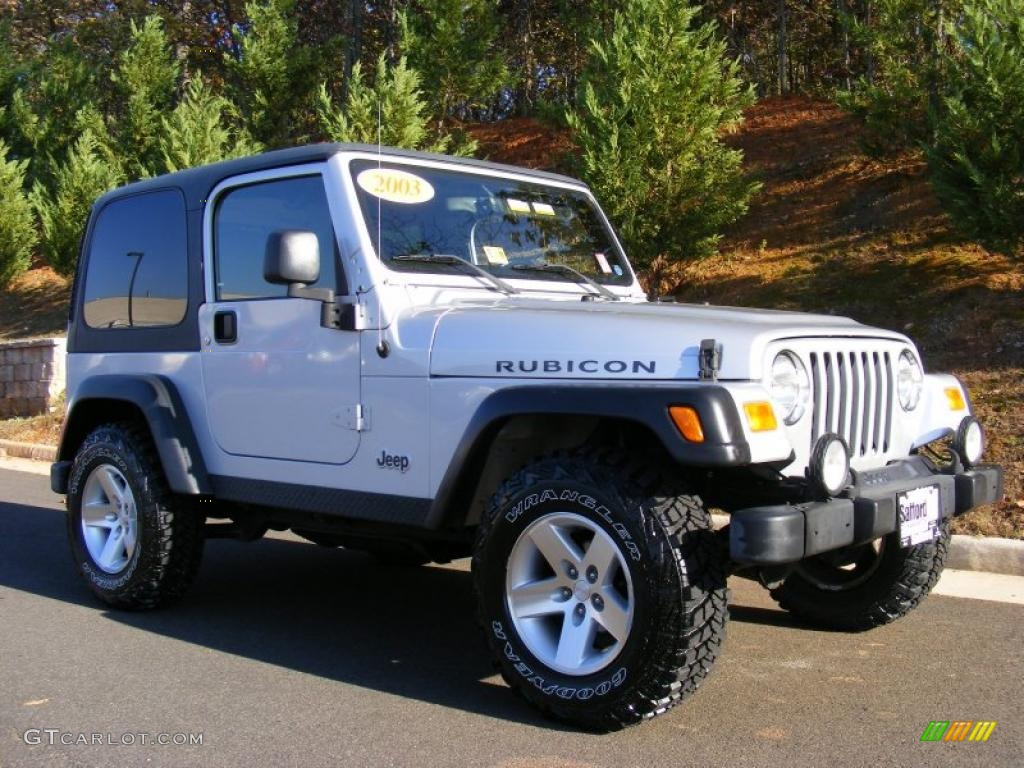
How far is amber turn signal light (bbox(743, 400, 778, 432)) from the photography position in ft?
10.5

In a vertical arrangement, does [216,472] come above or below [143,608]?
above

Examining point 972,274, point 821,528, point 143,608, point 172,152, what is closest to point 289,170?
point 143,608

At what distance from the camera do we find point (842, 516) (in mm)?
3318

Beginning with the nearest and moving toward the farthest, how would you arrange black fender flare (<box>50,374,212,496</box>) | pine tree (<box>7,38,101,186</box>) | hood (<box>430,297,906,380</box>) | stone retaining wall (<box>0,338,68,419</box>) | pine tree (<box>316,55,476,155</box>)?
hood (<box>430,297,906,380</box>) < black fender flare (<box>50,374,212,496</box>) < stone retaining wall (<box>0,338,68,419</box>) < pine tree (<box>316,55,476,155</box>) < pine tree (<box>7,38,101,186</box>)

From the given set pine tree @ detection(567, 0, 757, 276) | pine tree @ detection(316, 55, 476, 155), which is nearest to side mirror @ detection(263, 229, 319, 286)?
pine tree @ detection(567, 0, 757, 276)

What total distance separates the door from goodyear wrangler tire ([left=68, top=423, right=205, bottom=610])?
47 centimetres

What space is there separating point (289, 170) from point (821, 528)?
2.70 m

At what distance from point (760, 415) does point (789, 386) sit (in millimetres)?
285

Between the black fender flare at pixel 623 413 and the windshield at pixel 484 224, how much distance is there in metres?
0.90

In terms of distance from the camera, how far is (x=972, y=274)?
1228cm

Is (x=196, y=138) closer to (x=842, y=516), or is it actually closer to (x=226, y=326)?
(x=226, y=326)

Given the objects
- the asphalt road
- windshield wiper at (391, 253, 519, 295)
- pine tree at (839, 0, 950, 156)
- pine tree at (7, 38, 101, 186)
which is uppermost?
pine tree at (7, 38, 101, 186)

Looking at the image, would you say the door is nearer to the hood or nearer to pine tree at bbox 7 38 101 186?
the hood

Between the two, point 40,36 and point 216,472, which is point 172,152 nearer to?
point 216,472
